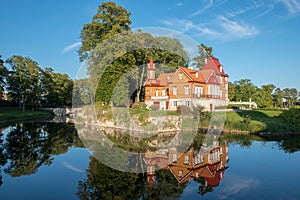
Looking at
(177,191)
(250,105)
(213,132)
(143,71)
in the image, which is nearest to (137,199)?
Answer: (177,191)

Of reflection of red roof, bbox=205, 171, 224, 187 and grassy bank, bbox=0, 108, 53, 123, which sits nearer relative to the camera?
reflection of red roof, bbox=205, 171, 224, 187

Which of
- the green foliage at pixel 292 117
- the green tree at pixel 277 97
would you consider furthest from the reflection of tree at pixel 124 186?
the green tree at pixel 277 97

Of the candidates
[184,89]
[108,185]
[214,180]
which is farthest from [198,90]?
[108,185]

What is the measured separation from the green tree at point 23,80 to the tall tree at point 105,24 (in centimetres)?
1527

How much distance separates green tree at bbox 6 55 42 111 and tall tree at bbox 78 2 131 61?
601 inches

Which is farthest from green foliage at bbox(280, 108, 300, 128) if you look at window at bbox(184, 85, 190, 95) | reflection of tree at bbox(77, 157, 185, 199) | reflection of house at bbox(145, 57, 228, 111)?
reflection of tree at bbox(77, 157, 185, 199)

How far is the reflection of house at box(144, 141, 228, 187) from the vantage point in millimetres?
9555

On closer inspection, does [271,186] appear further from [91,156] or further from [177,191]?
[91,156]

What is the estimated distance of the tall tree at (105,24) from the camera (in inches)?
1072

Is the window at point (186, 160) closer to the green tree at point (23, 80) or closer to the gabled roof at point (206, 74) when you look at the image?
the gabled roof at point (206, 74)

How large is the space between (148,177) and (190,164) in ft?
8.61

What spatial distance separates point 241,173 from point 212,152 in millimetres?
3493

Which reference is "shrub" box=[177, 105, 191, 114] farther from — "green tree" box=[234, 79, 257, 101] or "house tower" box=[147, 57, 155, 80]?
"green tree" box=[234, 79, 257, 101]

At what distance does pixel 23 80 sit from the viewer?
38062mm
